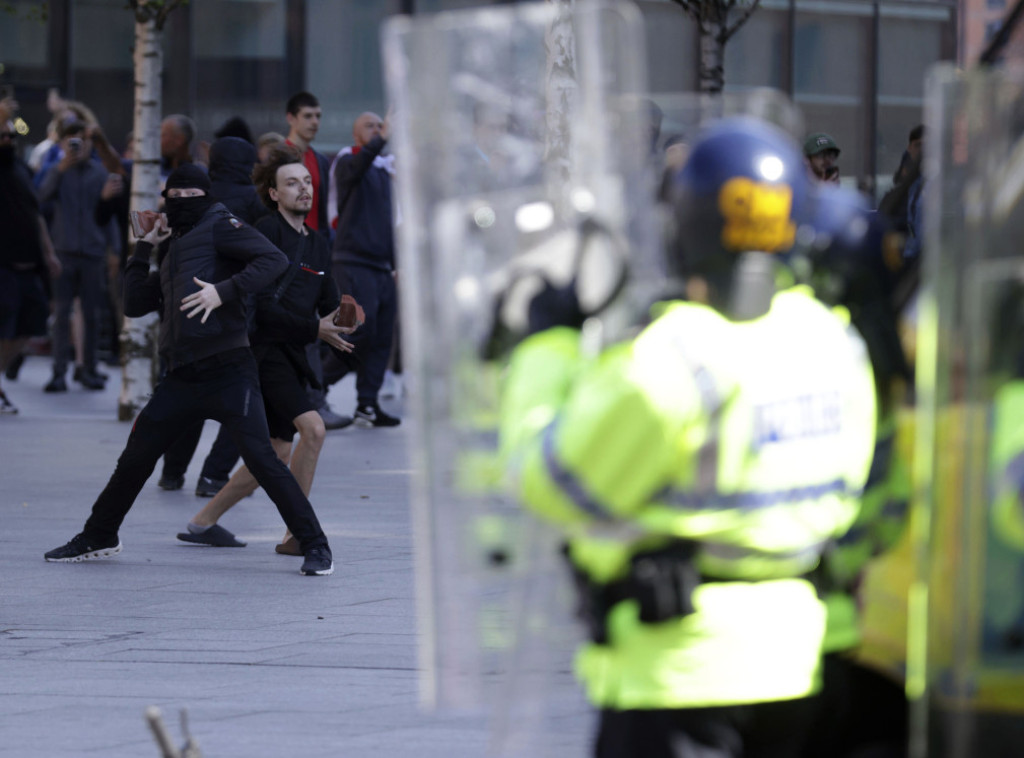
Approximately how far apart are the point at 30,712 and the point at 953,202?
3671 mm

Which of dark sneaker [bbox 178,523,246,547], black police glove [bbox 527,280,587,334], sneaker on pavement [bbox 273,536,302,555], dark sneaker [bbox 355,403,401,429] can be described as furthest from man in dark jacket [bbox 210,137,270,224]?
black police glove [bbox 527,280,587,334]

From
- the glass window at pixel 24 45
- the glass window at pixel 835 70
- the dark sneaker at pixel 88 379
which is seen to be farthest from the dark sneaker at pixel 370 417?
Answer: the glass window at pixel 835 70

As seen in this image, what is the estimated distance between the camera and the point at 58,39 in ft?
72.0

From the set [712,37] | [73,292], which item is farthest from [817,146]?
[73,292]

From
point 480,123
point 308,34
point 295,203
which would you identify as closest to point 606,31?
point 480,123

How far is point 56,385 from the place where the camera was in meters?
15.9

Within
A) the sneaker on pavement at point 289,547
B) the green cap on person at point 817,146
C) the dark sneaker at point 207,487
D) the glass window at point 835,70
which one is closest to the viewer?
the sneaker on pavement at point 289,547

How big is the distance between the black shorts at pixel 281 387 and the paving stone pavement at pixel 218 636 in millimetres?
623

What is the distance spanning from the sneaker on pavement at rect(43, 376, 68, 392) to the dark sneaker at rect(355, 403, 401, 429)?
11.8 ft

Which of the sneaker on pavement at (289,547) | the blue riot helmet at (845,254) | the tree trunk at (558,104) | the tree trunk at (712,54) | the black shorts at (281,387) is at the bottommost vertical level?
the sneaker on pavement at (289,547)

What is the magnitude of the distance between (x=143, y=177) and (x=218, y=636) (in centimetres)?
739

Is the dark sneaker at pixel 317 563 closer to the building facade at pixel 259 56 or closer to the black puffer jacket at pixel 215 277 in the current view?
the black puffer jacket at pixel 215 277

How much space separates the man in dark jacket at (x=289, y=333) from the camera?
8422 millimetres

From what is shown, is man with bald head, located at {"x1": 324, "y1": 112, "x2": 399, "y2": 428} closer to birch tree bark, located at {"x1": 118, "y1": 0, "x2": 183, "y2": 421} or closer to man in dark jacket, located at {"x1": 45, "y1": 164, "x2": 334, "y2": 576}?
birch tree bark, located at {"x1": 118, "y1": 0, "x2": 183, "y2": 421}
